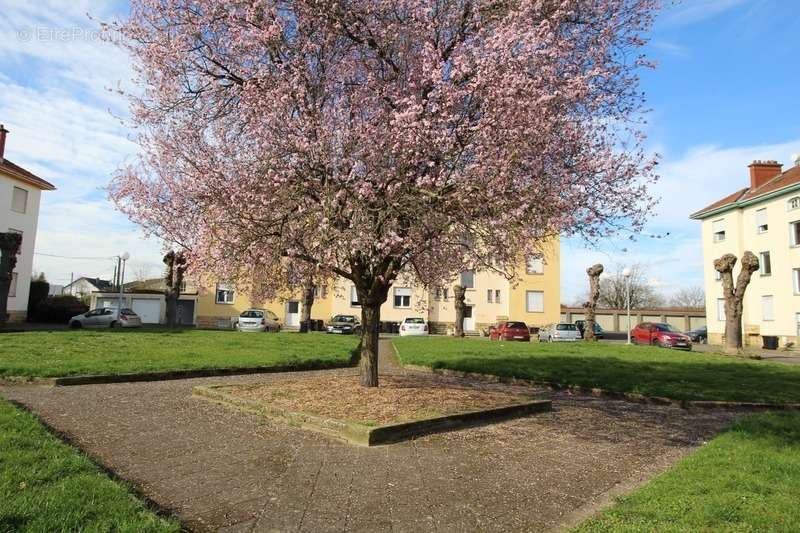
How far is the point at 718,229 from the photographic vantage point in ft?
121

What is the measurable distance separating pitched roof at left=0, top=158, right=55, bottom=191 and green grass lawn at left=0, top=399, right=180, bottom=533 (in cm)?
2994

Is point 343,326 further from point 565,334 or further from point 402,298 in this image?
point 565,334

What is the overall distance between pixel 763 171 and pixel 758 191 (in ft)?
8.10

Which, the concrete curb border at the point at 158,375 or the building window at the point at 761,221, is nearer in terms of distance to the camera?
the concrete curb border at the point at 158,375

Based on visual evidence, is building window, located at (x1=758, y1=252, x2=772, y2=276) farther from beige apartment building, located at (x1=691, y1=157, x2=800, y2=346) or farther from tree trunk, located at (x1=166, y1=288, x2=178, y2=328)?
tree trunk, located at (x1=166, y1=288, x2=178, y2=328)

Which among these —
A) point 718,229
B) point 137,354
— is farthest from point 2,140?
point 718,229

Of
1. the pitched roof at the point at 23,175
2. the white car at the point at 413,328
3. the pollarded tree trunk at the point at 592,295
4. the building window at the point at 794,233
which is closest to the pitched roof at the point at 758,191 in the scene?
the building window at the point at 794,233

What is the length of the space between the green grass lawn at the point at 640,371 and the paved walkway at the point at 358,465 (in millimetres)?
2967

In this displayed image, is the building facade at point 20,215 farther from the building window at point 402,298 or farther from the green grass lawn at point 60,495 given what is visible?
the green grass lawn at point 60,495

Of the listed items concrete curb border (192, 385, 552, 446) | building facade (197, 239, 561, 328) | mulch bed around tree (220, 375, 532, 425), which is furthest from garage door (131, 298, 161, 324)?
concrete curb border (192, 385, 552, 446)

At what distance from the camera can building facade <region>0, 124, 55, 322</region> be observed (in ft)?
93.2

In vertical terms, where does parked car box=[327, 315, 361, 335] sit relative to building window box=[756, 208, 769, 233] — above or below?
below

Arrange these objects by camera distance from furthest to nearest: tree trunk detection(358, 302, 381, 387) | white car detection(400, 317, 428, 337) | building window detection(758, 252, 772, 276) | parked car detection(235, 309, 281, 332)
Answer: white car detection(400, 317, 428, 337)
building window detection(758, 252, 772, 276)
parked car detection(235, 309, 281, 332)
tree trunk detection(358, 302, 381, 387)

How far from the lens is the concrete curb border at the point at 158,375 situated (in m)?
9.01
